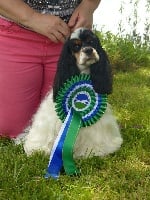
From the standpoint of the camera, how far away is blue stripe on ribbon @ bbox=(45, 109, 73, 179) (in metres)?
3.11

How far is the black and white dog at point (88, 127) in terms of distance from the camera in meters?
3.30

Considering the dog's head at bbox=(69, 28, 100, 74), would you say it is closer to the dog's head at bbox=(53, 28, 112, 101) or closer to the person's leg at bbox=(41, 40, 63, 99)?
the dog's head at bbox=(53, 28, 112, 101)

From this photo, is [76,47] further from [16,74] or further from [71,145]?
[16,74]

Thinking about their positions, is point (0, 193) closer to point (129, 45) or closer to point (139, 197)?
point (139, 197)

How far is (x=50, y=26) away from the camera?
3.60 meters

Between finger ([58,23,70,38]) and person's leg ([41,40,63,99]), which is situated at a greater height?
finger ([58,23,70,38])

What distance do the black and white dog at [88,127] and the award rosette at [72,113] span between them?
0.13 ft

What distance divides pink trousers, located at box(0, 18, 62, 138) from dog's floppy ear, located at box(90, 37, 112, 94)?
0.56m

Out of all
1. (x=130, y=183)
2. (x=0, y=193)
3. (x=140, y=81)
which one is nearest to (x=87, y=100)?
(x=130, y=183)

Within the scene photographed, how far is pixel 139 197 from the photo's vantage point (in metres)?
2.86

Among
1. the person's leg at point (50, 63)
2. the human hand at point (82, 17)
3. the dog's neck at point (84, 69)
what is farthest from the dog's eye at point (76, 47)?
the person's leg at point (50, 63)

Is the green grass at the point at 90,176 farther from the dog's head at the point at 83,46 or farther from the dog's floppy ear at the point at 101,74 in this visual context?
the dog's head at the point at 83,46

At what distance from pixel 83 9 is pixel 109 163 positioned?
1.05 m

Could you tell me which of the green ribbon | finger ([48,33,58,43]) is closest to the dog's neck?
the green ribbon
